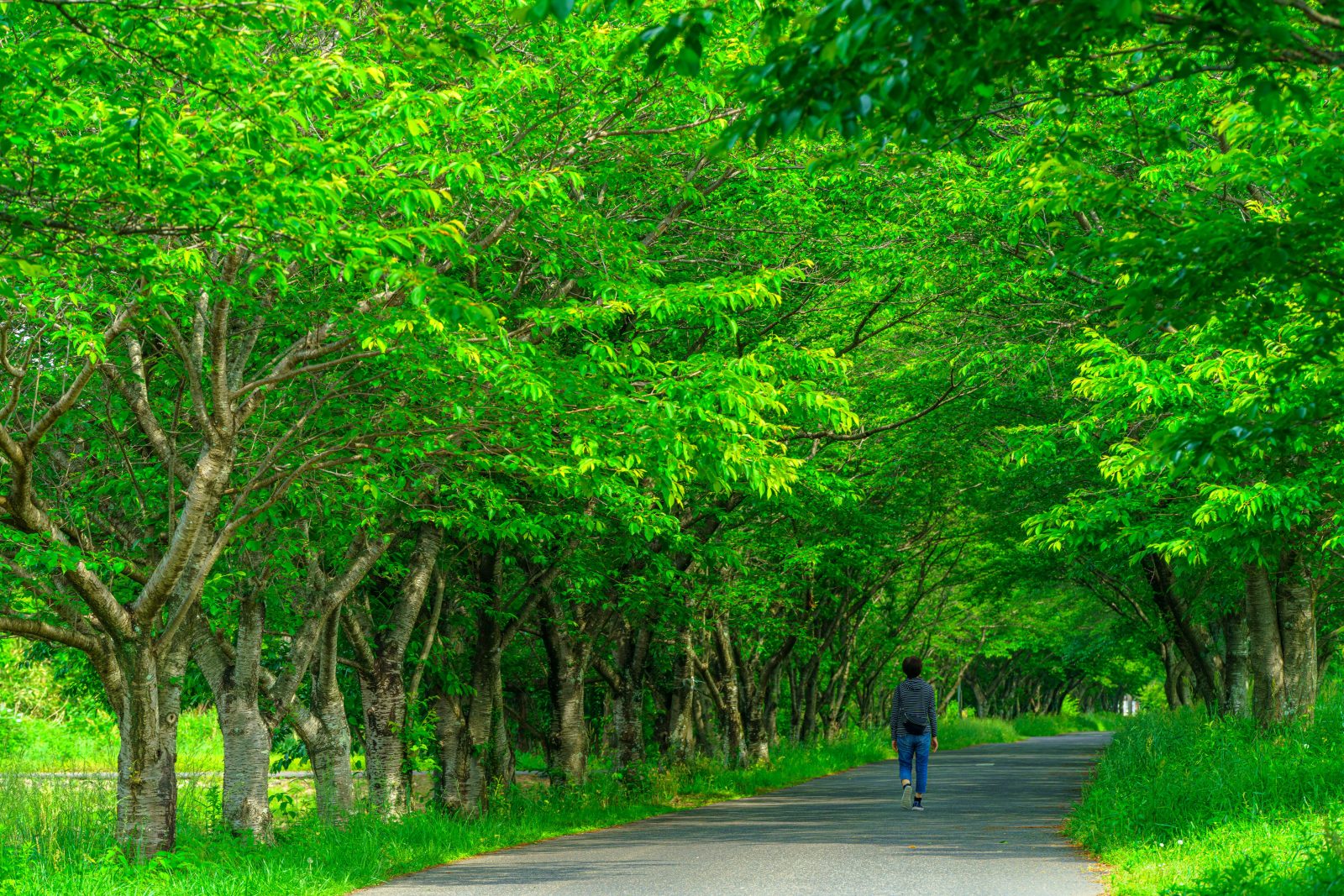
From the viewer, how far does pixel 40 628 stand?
10.2 m

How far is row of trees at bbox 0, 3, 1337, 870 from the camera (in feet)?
22.5

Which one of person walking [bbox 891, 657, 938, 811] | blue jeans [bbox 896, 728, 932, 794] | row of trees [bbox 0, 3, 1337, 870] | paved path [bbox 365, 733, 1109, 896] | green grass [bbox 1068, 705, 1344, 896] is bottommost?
paved path [bbox 365, 733, 1109, 896]

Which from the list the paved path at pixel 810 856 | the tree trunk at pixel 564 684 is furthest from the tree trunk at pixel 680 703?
the paved path at pixel 810 856

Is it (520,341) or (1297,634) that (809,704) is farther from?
(520,341)

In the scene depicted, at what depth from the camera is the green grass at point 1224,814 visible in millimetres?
7875

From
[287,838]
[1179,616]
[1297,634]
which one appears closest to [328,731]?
[287,838]

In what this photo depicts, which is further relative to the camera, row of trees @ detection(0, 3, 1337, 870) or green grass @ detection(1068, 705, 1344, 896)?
green grass @ detection(1068, 705, 1344, 896)

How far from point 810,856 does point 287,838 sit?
17.2 feet

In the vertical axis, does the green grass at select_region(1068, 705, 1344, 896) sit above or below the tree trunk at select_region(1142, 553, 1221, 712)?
below

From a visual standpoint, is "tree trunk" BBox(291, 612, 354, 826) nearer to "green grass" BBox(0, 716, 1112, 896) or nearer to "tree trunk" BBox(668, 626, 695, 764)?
"green grass" BBox(0, 716, 1112, 896)

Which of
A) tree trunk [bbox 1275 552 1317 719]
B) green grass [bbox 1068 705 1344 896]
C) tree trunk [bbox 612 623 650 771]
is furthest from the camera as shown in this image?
tree trunk [bbox 612 623 650 771]

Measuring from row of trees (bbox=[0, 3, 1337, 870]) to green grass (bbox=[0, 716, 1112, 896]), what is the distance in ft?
2.67

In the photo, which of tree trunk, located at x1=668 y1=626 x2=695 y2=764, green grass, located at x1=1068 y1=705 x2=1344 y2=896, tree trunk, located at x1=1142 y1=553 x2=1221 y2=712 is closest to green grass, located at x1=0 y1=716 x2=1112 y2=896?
tree trunk, located at x1=668 y1=626 x2=695 y2=764

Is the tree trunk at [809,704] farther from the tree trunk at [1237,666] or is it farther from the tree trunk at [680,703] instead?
the tree trunk at [1237,666]
